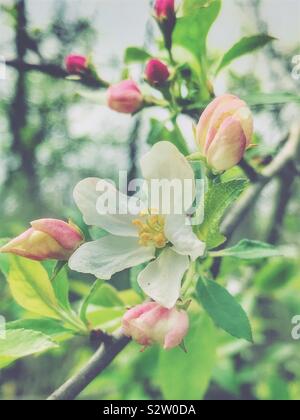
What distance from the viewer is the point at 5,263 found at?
952 millimetres

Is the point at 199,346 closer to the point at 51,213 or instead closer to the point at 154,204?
the point at 154,204

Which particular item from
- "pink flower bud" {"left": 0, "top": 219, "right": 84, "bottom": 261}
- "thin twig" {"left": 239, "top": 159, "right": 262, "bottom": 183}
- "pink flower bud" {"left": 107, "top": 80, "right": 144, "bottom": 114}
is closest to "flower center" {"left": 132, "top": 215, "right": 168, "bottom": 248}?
"pink flower bud" {"left": 0, "top": 219, "right": 84, "bottom": 261}

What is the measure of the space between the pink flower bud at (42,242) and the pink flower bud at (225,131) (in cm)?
20

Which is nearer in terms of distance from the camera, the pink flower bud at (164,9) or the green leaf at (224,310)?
the green leaf at (224,310)

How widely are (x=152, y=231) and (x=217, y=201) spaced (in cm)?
12

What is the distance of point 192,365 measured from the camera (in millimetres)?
1280

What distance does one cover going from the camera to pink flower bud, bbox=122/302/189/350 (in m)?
0.67

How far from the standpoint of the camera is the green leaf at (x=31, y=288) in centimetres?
90

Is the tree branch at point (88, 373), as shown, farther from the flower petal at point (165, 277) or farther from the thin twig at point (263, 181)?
the thin twig at point (263, 181)

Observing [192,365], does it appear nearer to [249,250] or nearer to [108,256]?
[249,250]

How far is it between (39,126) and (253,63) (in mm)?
2116

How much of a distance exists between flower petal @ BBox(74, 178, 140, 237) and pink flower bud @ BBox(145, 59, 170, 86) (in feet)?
0.80

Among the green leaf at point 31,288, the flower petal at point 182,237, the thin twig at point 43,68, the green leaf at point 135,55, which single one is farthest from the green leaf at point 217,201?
the thin twig at point 43,68

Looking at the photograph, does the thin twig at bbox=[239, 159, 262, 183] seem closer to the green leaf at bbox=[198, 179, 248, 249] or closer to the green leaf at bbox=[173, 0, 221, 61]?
the green leaf at bbox=[173, 0, 221, 61]
